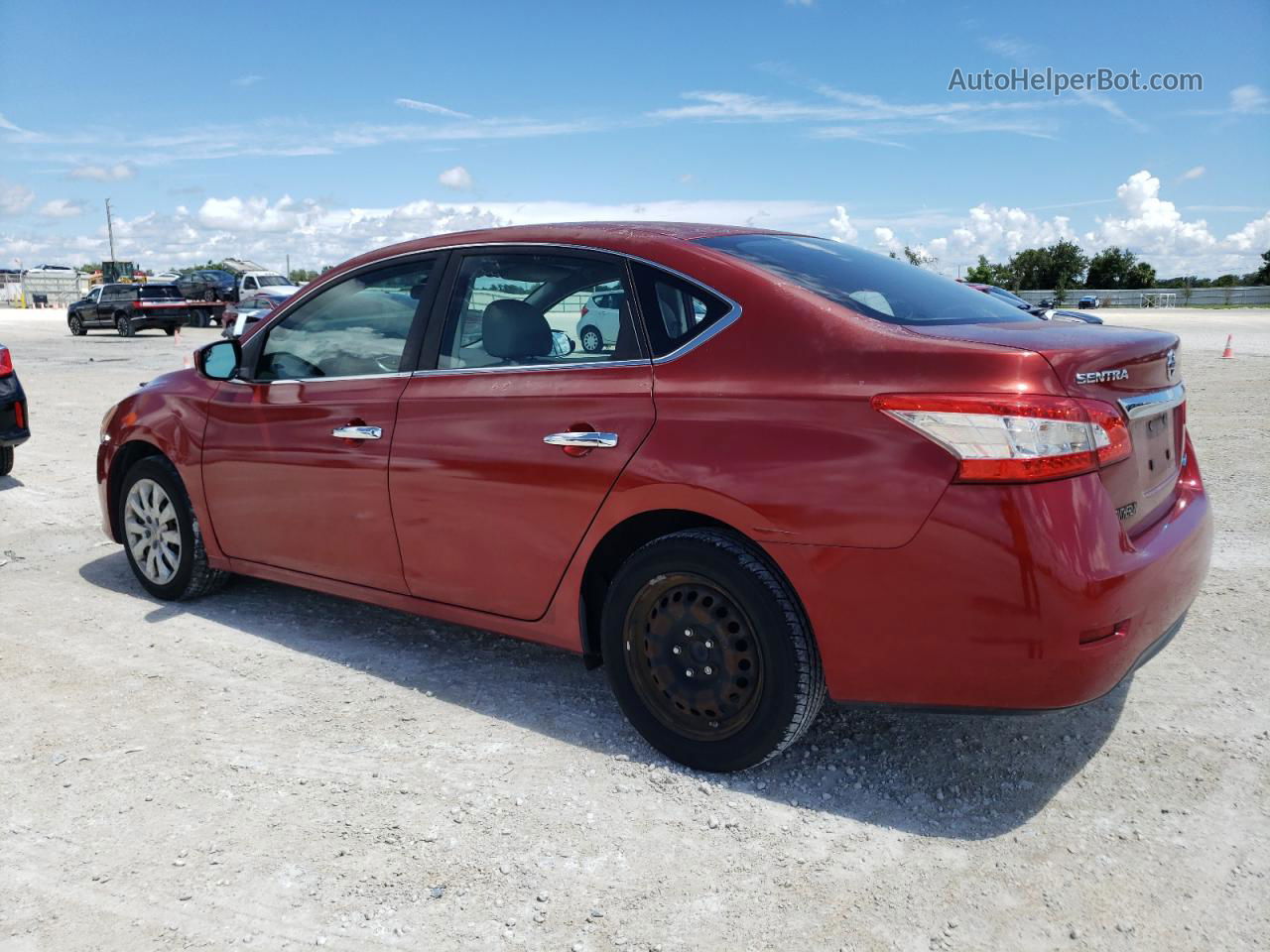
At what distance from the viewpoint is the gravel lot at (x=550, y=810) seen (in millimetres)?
2580

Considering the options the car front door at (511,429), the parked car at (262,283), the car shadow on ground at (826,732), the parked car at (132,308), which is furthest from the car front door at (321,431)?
the parked car at (262,283)

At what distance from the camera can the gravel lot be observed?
2580mm

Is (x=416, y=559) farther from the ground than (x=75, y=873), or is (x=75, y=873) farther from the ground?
(x=416, y=559)

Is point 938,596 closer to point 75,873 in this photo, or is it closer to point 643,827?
point 643,827

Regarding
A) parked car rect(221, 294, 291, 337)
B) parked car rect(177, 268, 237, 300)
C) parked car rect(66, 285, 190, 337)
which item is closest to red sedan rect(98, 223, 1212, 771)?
parked car rect(221, 294, 291, 337)

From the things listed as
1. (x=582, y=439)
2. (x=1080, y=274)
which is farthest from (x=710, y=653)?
(x=1080, y=274)

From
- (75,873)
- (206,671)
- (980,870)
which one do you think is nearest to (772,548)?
(980,870)

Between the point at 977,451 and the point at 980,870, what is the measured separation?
1102 millimetres

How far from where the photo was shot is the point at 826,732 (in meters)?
3.60

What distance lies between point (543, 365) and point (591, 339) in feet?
0.69

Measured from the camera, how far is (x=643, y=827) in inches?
119

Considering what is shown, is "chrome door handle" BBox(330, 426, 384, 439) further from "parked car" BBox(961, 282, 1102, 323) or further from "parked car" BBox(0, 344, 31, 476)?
"parked car" BBox(0, 344, 31, 476)

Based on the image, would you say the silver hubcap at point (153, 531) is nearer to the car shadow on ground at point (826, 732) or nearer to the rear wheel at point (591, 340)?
the car shadow on ground at point (826, 732)

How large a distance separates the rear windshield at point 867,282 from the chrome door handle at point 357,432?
1426mm
